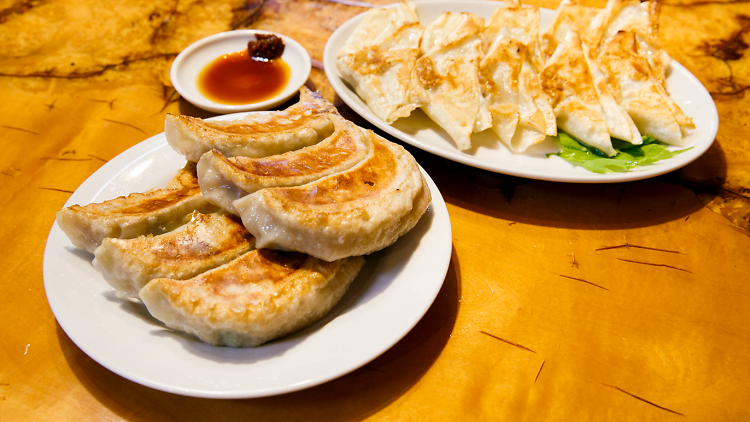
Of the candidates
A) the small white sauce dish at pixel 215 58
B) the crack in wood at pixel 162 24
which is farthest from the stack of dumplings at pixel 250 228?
the crack in wood at pixel 162 24

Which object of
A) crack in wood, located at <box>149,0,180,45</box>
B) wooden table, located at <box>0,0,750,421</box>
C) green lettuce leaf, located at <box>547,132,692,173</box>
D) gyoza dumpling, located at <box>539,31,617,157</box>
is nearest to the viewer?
wooden table, located at <box>0,0,750,421</box>

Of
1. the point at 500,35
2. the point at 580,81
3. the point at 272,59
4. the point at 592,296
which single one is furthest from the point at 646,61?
the point at 272,59

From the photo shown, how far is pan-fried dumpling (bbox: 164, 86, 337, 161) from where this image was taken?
2154 millimetres

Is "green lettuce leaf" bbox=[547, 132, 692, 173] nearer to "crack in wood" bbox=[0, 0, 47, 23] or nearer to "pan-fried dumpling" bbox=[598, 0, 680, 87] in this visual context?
"pan-fried dumpling" bbox=[598, 0, 680, 87]

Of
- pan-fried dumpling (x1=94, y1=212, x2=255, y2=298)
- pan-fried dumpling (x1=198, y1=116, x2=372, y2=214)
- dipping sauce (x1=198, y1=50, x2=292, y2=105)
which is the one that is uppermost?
pan-fried dumpling (x1=198, y1=116, x2=372, y2=214)

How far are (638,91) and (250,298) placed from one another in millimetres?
3010

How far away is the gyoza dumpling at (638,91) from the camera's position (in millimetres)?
2975

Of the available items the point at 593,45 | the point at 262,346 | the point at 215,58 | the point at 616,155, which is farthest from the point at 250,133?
the point at 593,45

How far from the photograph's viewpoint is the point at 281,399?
1.84 meters

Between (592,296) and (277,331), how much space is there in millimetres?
1611

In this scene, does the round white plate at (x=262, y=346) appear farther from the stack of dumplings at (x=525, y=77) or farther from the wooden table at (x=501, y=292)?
the stack of dumplings at (x=525, y=77)

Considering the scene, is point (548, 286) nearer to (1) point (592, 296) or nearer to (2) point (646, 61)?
(1) point (592, 296)

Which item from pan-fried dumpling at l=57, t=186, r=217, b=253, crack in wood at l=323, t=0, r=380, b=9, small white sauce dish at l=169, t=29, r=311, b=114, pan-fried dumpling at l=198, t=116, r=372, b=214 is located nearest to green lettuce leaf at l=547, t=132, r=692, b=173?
pan-fried dumpling at l=198, t=116, r=372, b=214

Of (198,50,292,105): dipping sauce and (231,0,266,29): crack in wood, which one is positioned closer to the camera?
(198,50,292,105): dipping sauce
